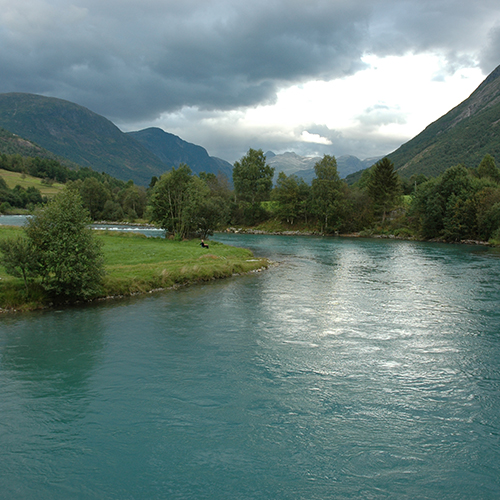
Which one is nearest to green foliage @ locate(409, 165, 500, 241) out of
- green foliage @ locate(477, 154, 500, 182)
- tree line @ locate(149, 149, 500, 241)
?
Result: tree line @ locate(149, 149, 500, 241)

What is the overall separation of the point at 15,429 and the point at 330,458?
8661mm

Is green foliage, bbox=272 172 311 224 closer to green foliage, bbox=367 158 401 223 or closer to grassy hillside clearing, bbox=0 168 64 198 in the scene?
green foliage, bbox=367 158 401 223

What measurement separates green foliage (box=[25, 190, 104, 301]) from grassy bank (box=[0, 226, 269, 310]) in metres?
1.43

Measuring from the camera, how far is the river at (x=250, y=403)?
9.01m

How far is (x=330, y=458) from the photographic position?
31.8 ft

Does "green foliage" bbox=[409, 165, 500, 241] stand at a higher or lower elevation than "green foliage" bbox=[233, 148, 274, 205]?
lower

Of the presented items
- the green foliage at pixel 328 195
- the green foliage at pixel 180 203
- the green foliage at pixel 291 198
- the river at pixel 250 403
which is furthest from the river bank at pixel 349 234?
the river at pixel 250 403

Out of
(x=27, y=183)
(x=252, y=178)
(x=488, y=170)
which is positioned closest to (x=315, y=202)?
(x=252, y=178)

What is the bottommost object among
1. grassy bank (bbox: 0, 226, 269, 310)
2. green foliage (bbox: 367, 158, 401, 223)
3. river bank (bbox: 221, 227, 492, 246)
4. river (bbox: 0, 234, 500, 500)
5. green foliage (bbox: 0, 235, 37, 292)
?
river (bbox: 0, 234, 500, 500)

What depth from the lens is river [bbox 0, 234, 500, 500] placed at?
9008 mm

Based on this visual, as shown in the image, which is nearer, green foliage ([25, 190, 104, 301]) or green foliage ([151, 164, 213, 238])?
green foliage ([25, 190, 104, 301])

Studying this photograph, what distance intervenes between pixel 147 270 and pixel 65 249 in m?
8.90

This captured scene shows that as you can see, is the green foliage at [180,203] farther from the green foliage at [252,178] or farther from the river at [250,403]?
the green foliage at [252,178]

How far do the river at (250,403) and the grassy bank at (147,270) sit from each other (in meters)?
2.20
